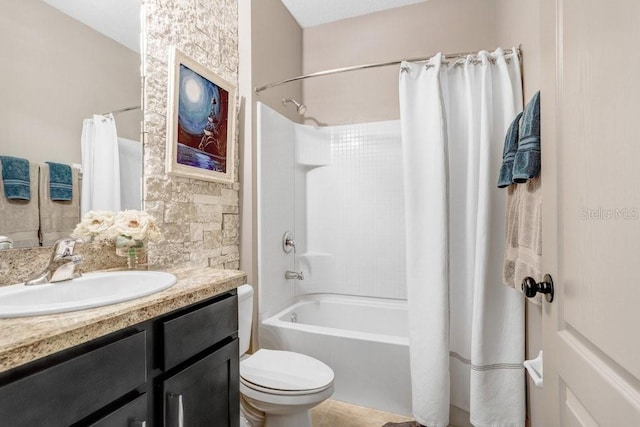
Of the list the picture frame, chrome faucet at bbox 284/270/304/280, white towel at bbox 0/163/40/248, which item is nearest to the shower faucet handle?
chrome faucet at bbox 284/270/304/280

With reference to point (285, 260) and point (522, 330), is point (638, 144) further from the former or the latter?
point (285, 260)

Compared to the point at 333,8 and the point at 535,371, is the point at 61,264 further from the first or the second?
the point at 333,8

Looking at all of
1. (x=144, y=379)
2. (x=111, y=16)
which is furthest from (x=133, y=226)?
(x=111, y=16)

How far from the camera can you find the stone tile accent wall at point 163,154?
1.47m

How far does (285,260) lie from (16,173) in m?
1.65

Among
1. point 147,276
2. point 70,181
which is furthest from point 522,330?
point 70,181

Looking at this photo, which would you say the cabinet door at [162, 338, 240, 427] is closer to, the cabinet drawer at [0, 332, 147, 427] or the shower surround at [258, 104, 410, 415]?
the cabinet drawer at [0, 332, 147, 427]

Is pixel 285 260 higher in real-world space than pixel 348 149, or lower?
lower

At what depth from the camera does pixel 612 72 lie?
1.79 ft

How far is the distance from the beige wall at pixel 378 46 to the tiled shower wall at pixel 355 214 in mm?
203

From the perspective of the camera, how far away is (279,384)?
1.39 m

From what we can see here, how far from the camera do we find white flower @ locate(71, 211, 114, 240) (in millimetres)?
1146

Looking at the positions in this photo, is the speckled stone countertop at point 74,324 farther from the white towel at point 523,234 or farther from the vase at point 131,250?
the white towel at point 523,234

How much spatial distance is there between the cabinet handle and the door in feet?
3.14
